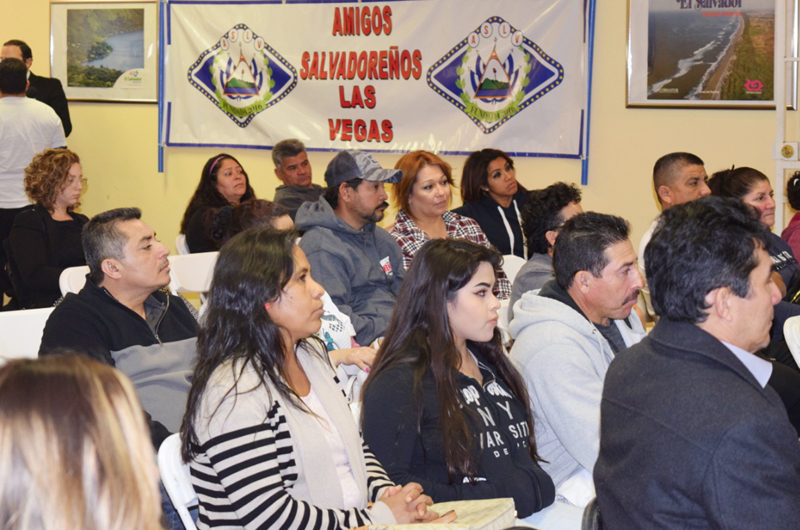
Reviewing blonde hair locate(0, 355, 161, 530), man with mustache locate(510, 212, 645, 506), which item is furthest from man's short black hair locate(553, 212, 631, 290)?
blonde hair locate(0, 355, 161, 530)

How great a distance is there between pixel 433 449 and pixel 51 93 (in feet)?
16.7

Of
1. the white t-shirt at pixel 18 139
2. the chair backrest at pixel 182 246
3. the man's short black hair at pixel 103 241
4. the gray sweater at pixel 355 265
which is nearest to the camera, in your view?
the man's short black hair at pixel 103 241

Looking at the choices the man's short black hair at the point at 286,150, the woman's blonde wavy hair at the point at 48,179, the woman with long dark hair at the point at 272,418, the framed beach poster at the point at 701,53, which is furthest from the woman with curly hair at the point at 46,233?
the framed beach poster at the point at 701,53

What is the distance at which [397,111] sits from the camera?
555cm

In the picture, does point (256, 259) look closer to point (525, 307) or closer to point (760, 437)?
point (525, 307)

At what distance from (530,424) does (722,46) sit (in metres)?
3.68

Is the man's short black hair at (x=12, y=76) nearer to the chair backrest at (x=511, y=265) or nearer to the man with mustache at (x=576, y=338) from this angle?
the chair backrest at (x=511, y=265)

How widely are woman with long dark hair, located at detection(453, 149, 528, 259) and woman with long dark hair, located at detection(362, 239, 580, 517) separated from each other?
2.45 meters

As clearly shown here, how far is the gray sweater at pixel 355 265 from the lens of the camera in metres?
3.33

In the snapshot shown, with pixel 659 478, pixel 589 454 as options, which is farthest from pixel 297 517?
pixel 589 454

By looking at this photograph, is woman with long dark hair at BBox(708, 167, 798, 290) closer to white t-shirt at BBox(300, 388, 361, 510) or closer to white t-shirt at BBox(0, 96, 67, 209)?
white t-shirt at BBox(300, 388, 361, 510)

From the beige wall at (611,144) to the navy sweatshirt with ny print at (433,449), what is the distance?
141 inches

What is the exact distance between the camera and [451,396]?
74.1 inches

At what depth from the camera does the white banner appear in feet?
17.1
